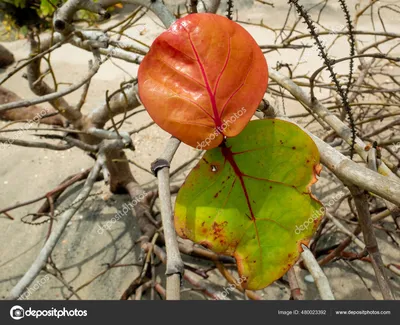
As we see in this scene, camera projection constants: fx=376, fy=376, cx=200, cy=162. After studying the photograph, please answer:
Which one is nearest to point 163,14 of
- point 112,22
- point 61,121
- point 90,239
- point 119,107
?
point 119,107

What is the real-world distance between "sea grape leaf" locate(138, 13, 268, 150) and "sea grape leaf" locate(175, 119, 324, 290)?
0.04 meters

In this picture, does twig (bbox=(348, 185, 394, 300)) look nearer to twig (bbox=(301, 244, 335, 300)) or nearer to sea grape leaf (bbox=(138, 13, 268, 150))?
twig (bbox=(301, 244, 335, 300))

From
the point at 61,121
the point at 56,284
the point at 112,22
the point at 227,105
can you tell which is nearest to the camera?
the point at 227,105

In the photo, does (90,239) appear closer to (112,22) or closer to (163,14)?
(163,14)

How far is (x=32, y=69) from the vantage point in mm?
1230

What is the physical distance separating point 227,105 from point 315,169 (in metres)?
0.12

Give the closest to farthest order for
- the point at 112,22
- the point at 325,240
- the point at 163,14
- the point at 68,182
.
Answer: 1. the point at 163,14
2. the point at 325,240
3. the point at 68,182
4. the point at 112,22

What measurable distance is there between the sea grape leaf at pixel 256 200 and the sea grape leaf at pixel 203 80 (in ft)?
0.15

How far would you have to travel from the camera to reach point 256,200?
399 mm

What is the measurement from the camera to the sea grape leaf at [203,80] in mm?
360
